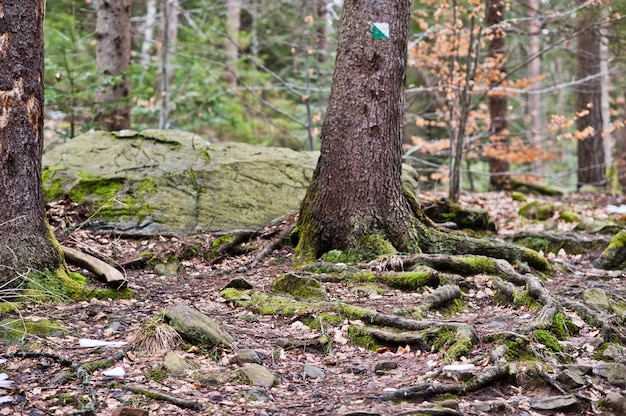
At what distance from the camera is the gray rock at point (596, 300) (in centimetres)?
458

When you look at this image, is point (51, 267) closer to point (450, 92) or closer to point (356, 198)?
point (356, 198)

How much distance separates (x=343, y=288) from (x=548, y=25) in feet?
30.6

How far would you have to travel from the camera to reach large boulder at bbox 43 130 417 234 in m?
7.32

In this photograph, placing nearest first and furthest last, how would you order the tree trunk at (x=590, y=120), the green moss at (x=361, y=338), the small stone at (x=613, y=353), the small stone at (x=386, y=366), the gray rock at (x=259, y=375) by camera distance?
the gray rock at (x=259, y=375) → the small stone at (x=613, y=353) → the small stone at (x=386, y=366) → the green moss at (x=361, y=338) → the tree trunk at (x=590, y=120)

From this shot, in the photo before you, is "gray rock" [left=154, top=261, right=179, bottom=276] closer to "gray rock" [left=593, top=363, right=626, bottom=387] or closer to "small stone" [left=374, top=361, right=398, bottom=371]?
"small stone" [left=374, top=361, right=398, bottom=371]

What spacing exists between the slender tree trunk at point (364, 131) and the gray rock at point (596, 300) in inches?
71.5

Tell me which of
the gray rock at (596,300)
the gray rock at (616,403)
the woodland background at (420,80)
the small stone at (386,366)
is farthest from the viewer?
the woodland background at (420,80)

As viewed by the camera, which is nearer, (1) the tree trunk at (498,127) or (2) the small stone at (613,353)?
(2) the small stone at (613,353)

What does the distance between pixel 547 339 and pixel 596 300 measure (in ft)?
4.03

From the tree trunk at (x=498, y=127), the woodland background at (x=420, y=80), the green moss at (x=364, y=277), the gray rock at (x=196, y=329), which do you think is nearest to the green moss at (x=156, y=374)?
the gray rock at (x=196, y=329)

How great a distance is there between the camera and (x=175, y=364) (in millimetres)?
3461

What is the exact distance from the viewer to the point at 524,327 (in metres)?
3.87

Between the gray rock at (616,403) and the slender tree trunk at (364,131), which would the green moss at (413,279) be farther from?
the gray rock at (616,403)

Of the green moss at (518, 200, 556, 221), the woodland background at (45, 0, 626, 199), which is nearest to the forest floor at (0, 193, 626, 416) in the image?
the green moss at (518, 200, 556, 221)
